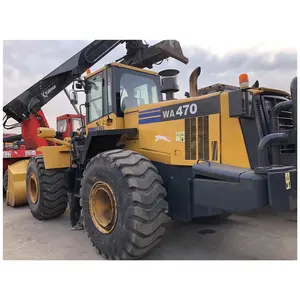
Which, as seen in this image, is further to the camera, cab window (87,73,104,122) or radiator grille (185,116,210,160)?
cab window (87,73,104,122)

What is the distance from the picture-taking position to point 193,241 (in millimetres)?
4145

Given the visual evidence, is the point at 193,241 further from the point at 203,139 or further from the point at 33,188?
the point at 33,188

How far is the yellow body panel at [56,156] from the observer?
5.34 m

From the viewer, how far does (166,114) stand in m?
3.70

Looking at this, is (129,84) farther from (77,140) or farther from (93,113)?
(77,140)

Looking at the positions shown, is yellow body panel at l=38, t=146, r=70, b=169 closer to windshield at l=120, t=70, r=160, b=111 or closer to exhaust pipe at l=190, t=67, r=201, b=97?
windshield at l=120, t=70, r=160, b=111

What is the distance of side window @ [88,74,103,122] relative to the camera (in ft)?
15.4

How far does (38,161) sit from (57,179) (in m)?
0.56

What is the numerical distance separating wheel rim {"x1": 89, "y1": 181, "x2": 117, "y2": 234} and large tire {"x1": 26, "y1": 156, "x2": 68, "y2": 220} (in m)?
1.83

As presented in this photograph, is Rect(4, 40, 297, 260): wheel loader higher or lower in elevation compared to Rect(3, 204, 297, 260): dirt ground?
higher

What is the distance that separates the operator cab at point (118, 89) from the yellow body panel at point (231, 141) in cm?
181

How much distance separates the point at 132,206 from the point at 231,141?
1281mm

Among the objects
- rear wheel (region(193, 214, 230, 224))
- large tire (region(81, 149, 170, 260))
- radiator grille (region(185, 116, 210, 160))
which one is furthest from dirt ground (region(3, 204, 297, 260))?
radiator grille (region(185, 116, 210, 160))

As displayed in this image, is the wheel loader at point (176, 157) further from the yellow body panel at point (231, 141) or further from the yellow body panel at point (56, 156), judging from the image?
the yellow body panel at point (56, 156)
